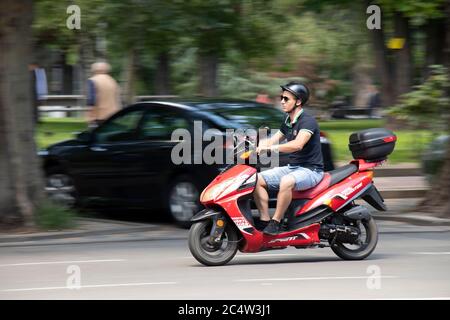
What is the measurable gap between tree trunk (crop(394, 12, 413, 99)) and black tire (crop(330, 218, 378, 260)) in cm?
1751

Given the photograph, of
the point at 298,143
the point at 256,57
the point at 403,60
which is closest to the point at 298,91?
the point at 298,143

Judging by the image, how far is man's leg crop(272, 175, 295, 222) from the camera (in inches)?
388

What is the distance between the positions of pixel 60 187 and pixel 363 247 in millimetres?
5734

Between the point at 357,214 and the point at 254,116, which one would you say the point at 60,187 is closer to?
the point at 254,116

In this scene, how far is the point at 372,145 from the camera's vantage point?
1027cm

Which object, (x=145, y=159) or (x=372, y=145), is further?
(x=145, y=159)

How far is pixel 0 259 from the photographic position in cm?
1070

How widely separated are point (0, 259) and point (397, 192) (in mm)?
7066

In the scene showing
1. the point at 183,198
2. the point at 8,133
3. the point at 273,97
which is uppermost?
the point at 8,133

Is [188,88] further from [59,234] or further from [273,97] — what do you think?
[59,234]

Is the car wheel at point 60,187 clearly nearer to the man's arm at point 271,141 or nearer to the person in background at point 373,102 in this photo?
the man's arm at point 271,141

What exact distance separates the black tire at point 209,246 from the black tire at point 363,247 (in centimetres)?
107

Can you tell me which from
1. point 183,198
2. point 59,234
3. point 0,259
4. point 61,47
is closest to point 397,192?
point 183,198
